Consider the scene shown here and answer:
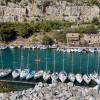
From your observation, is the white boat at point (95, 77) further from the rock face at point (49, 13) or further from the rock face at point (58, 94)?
the rock face at point (49, 13)

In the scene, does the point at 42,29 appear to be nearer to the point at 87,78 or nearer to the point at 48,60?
the point at 48,60

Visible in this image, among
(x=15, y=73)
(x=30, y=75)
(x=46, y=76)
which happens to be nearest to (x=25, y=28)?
(x=15, y=73)

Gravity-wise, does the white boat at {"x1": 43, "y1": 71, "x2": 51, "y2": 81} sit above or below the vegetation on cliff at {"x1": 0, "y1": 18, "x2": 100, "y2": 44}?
below

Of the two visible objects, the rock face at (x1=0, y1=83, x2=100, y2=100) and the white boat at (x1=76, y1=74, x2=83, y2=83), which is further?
the white boat at (x1=76, y1=74, x2=83, y2=83)

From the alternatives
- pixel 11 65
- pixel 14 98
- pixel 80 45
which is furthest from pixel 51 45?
pixel 14 98

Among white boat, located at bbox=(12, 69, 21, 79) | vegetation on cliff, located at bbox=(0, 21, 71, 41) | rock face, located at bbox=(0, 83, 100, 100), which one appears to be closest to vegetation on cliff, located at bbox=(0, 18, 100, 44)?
vegetation on cliff, located at bbox=(0, 21, 71, 41)

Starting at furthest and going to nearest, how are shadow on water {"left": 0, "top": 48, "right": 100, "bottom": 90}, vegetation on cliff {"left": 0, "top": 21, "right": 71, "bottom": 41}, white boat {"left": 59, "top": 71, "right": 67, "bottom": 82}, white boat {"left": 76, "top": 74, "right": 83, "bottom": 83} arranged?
vegetation on cliff {"left": 0, "top": 21, "right": 71, "bottom": 41}
shadow on water {"left": 0, "top": 48, "right": 100, "bottom": 90}
white boat {"left": 59, "top": 71, "right": 67, "bottom": 82}
white boat {"left": 76, "top": 74, "right": 83, "bottom": 83}

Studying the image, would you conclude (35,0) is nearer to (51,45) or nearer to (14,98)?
(51,45)

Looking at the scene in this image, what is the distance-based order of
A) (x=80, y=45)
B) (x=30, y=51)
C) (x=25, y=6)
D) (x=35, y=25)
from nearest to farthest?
(x=30, y=51) < (x=80, y=45) < (x=35, y=25) < (x=25, y=6)

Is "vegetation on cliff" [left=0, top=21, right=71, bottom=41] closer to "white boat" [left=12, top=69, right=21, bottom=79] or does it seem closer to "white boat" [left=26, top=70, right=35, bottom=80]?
"white boat" [left=12, top=69, right=21, bottom=79]
